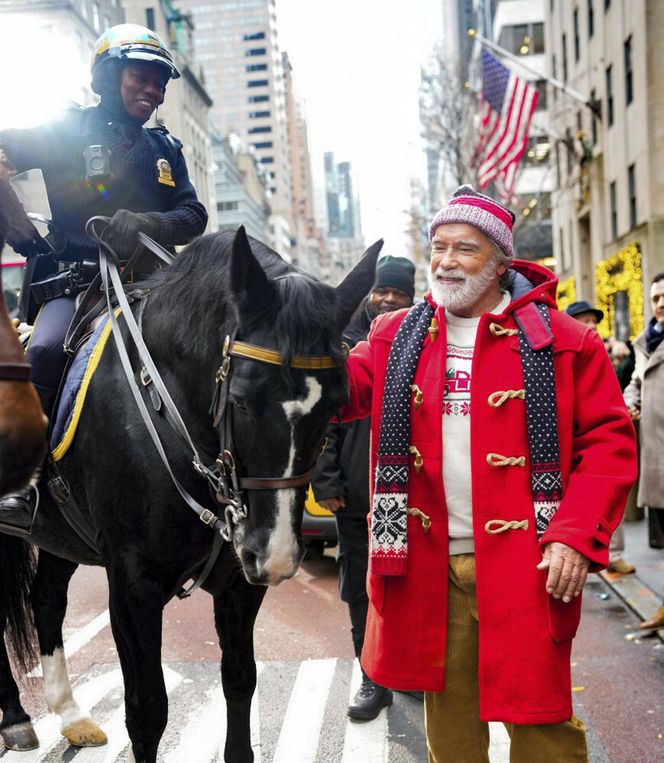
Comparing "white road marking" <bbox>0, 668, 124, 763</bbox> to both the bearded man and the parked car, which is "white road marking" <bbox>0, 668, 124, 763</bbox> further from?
the parked car

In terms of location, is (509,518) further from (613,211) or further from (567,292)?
(567,292)

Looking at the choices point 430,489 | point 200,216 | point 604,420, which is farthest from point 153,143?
point 604,420

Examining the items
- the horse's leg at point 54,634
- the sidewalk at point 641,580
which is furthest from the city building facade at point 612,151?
the horse's leg at point 54,634

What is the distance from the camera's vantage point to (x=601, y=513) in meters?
2.80

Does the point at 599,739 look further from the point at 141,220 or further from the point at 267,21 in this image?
the point at 267,21

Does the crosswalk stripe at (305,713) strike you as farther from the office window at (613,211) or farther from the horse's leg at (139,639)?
the office window at (613,211)

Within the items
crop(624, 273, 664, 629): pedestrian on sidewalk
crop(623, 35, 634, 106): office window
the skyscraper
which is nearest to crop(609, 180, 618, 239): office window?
crop(623, 35, 634, 106): office window

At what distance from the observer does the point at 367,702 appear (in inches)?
194

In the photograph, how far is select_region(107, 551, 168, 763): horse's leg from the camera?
3201 mm

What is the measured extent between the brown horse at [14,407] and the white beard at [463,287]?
1.57 m

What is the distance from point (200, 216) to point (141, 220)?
50 centimetres

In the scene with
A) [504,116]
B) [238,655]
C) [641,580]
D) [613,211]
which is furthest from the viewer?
[613,211]

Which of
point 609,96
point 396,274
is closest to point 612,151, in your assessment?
point 609,96

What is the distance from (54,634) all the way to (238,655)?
59.9 inches
